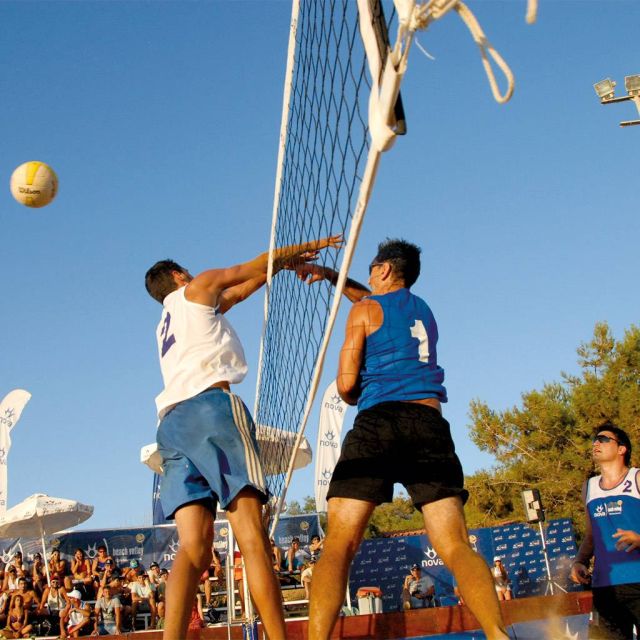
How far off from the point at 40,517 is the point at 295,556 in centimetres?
442

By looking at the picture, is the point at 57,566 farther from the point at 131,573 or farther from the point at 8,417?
the point at 8,417

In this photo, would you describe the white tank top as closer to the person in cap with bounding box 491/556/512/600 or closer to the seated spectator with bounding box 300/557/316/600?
the seated spectator with bounding box 300/557/316/600

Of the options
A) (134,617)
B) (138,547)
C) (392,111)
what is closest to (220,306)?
(392,111)

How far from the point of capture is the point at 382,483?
3098 millimetres

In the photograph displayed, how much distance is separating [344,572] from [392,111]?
5.58ft

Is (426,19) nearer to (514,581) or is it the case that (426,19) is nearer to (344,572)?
(344,572)

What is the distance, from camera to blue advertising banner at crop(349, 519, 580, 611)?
47.5 feet

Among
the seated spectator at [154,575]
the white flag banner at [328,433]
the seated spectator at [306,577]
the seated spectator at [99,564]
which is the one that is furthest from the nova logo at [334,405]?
the seated spectator at [99,564]

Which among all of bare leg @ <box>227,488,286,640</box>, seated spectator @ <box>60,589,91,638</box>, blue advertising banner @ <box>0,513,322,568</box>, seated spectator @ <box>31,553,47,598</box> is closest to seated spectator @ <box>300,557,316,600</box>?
blue advertising banner @ <box>0,513,322,568</box>

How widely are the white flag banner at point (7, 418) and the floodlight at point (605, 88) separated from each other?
1430 cm

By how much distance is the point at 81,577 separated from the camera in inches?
508

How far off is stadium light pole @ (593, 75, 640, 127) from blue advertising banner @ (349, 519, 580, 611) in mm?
8569

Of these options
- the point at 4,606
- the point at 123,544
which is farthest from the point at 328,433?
the point at 4,606

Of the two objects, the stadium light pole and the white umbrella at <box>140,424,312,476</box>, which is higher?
the stadium light pole
